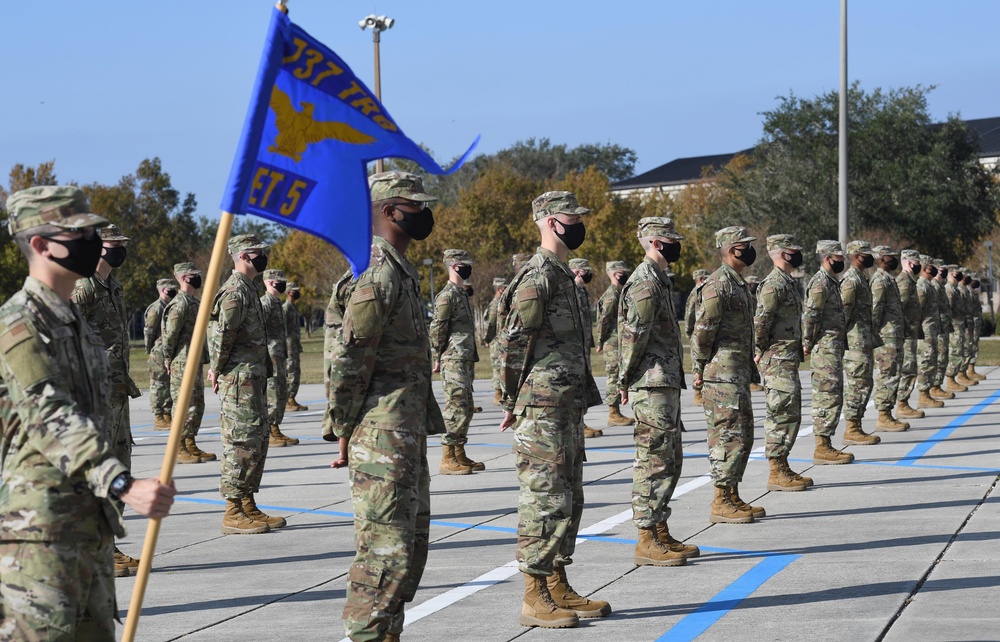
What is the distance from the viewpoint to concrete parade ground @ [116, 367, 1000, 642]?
6.67 metres

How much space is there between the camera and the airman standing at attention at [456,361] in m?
13.1

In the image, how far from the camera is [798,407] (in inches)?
450

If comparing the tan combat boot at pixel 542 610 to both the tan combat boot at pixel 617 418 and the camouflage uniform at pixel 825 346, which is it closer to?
the camouflage uniform at pixel 825 346

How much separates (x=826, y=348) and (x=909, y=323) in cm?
472

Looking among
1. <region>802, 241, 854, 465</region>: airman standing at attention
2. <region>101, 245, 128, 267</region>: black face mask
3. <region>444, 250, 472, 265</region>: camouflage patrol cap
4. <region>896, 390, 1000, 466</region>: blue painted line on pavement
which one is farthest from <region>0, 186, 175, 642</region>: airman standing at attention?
<region>896, 390, 1000, 466</region>: blue painted line on pavement

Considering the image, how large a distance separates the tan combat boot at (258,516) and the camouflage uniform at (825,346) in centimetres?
595

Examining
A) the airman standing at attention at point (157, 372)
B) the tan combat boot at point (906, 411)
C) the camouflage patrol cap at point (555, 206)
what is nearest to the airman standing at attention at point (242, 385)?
the camouflage patrol cap at point (555, 206)

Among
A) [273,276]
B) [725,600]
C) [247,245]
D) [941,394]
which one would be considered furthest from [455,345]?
[941,394]

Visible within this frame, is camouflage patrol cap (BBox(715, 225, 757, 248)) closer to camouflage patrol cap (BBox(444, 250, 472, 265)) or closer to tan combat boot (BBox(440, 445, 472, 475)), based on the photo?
tan combat boot (BBox(440, 445, 472, 475))

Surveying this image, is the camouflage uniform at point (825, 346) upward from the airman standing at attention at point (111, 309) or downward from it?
downward

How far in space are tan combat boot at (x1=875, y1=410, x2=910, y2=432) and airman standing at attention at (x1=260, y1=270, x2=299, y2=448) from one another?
7500mm

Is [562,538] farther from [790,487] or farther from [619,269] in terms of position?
[619,269]

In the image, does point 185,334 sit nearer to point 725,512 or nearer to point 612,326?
point 612,326

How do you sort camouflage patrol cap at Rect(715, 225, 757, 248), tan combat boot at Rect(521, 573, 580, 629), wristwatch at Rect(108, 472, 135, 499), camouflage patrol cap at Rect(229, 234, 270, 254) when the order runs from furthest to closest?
camouflage patrol cap at Rect(229, 234, 270, 254)
camouflage patrol cap at Rect(715, 225, 757, 248)
tan combat boot at Rect(521, 573, 580, 629)
wristwatch at Rect(108, 472, 135, 499)
